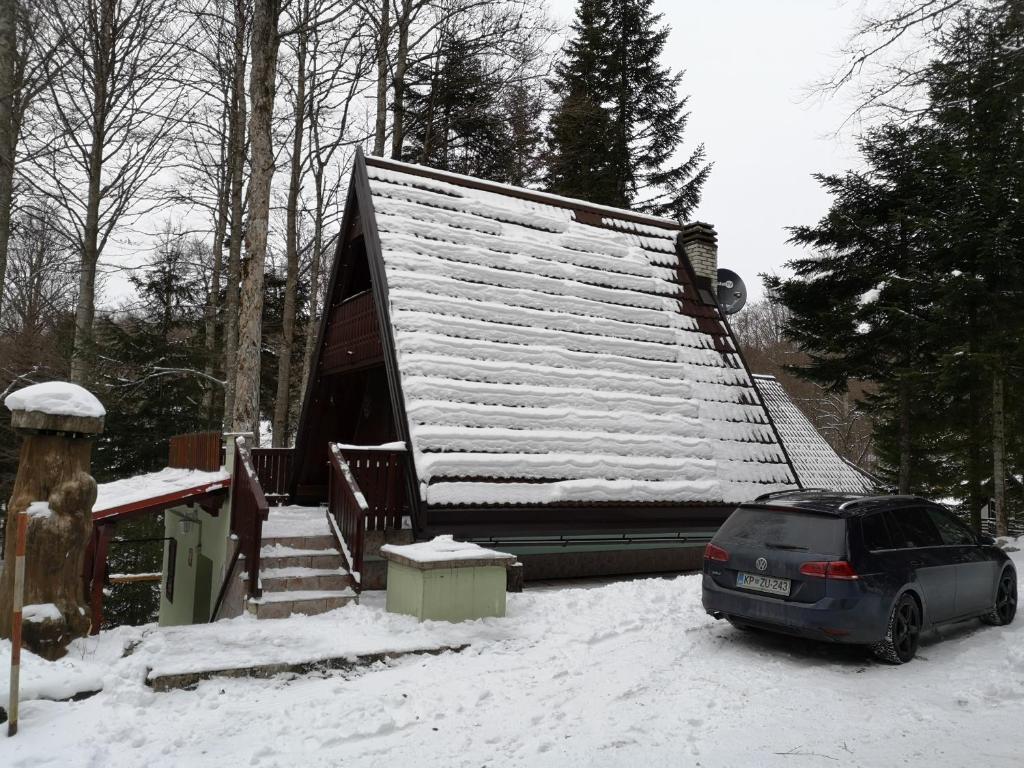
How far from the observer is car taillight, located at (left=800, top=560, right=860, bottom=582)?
5570 millimetres

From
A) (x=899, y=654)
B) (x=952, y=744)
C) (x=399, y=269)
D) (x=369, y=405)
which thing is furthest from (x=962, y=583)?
(x=369, y=405)

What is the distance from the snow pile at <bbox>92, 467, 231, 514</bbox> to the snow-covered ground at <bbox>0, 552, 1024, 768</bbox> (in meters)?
3.76

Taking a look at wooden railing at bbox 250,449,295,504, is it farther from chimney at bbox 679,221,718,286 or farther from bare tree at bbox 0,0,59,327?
chimney at bbox 679,221,718,286

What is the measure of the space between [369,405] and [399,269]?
4.50 metres

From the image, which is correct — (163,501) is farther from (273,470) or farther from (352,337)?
(273,470)

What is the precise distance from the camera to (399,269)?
33.7 ft

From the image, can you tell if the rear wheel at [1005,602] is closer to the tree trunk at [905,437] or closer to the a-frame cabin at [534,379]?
the a-frame cabin at [534,379]

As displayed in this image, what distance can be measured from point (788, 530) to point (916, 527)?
142 cm

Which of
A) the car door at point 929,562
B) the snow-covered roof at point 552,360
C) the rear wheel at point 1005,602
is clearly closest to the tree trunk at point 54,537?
the snow-covered roof at point 552,360

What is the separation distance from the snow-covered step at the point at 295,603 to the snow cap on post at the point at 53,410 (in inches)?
103

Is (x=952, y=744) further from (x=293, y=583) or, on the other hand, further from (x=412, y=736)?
(x=293, y=583)

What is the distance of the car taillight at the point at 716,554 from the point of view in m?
6.35

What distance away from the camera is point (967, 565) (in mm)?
6648

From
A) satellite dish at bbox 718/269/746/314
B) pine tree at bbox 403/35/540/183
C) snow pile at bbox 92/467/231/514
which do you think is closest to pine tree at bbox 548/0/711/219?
pine tree at bbox 403/35/540/183
